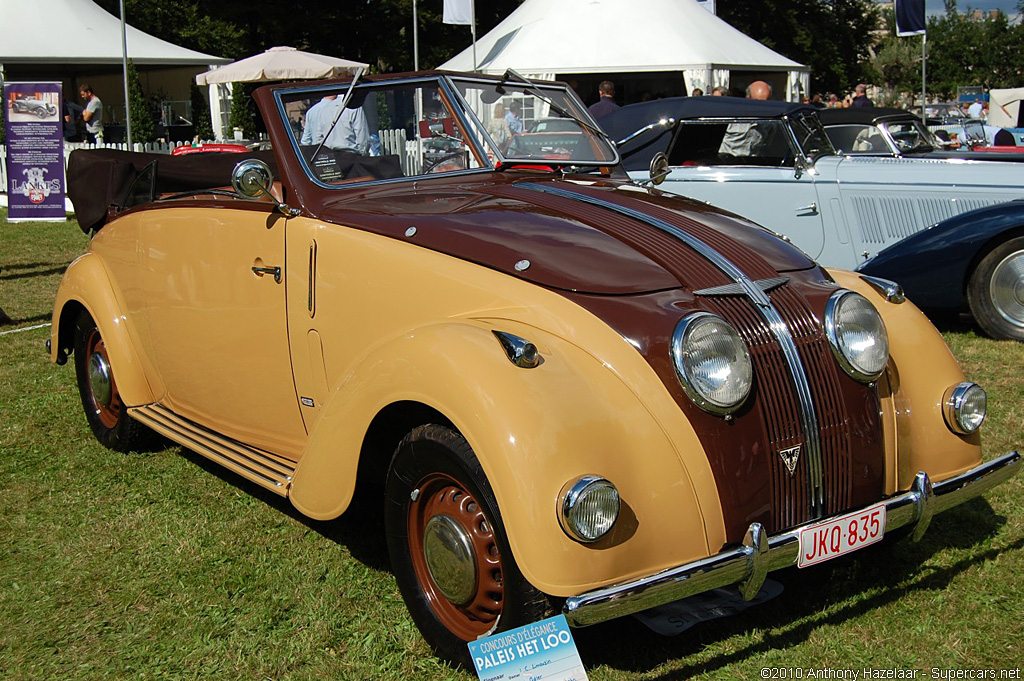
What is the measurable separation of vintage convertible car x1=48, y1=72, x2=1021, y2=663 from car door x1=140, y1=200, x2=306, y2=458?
1 centimetres

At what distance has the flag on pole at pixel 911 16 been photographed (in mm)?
19172

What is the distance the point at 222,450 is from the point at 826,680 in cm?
247

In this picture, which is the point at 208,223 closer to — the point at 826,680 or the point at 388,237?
the point at 388,237

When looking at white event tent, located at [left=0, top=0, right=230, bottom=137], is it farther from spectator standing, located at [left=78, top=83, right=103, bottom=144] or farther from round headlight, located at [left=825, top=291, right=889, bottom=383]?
round headlight, located at [left=825, top=291, right=889, bottom=383]

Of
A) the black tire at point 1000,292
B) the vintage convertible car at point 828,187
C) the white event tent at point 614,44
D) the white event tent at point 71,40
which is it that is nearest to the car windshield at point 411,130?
the vintage convertible car at point 828,187

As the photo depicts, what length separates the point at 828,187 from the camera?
8.02 meters

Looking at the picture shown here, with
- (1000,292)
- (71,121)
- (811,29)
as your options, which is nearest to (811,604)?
(1000,292)

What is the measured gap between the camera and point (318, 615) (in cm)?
340

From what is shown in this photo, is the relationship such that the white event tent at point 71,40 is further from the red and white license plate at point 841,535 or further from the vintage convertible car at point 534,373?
the red and white license plate at point 841,535

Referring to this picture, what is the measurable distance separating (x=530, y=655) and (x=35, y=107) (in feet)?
49.5

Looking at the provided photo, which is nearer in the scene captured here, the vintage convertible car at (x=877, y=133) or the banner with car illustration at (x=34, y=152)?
the vintage convertible car at (x=877, y=133)

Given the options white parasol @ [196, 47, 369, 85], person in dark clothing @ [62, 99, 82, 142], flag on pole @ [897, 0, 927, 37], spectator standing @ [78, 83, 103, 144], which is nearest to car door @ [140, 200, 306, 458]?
white parasol @ [196, 47, 369, 85]

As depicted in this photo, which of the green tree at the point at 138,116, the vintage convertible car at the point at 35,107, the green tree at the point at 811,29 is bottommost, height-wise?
the vintage convertible car at the point at 35,107

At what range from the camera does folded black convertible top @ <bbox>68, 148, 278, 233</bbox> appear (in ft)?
17.6
